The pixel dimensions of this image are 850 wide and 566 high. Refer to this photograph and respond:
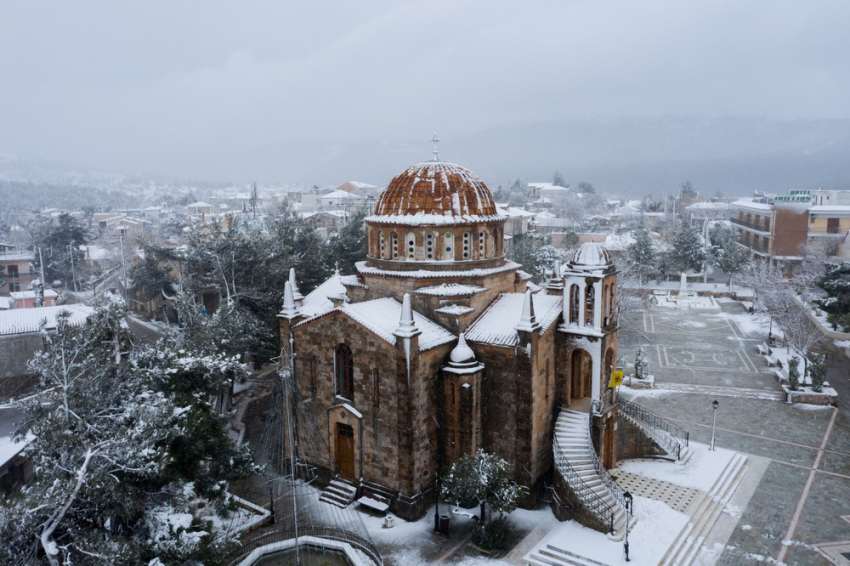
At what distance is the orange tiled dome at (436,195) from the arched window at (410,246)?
104 centimetres

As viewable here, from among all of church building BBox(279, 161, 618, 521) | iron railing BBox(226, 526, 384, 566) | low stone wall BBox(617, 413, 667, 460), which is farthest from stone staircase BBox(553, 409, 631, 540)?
iron railing BBox(226, 526, 384, 566)

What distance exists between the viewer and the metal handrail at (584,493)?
21453mm

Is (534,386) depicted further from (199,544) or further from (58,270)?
(58,270)

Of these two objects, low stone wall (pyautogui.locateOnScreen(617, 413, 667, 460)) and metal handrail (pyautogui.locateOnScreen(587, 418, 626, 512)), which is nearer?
metal handrail (pyautogui.locateOnScreen(587, 418, 626, 512))

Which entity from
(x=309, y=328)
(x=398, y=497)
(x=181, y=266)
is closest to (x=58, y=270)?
(x=181, y=266)

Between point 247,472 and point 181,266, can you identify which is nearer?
point 247,472

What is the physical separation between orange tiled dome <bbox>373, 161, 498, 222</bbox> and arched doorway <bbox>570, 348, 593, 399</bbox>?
23.6 feet

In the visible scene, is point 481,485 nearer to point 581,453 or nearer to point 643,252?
point 581,453

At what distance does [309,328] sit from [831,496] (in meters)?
22.1

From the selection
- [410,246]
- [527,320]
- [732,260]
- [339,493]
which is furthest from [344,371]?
[732,260]

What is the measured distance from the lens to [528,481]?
2333 cm

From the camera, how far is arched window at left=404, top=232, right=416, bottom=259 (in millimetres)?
26172

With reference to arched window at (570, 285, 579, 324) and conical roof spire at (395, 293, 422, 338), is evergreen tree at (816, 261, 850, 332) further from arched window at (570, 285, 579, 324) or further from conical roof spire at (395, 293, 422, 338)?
conical roof spire at (395, 293, 422, 338)

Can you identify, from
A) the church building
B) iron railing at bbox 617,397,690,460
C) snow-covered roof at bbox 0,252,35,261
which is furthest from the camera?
snow-covered roof at bbox 0,252,35,261
